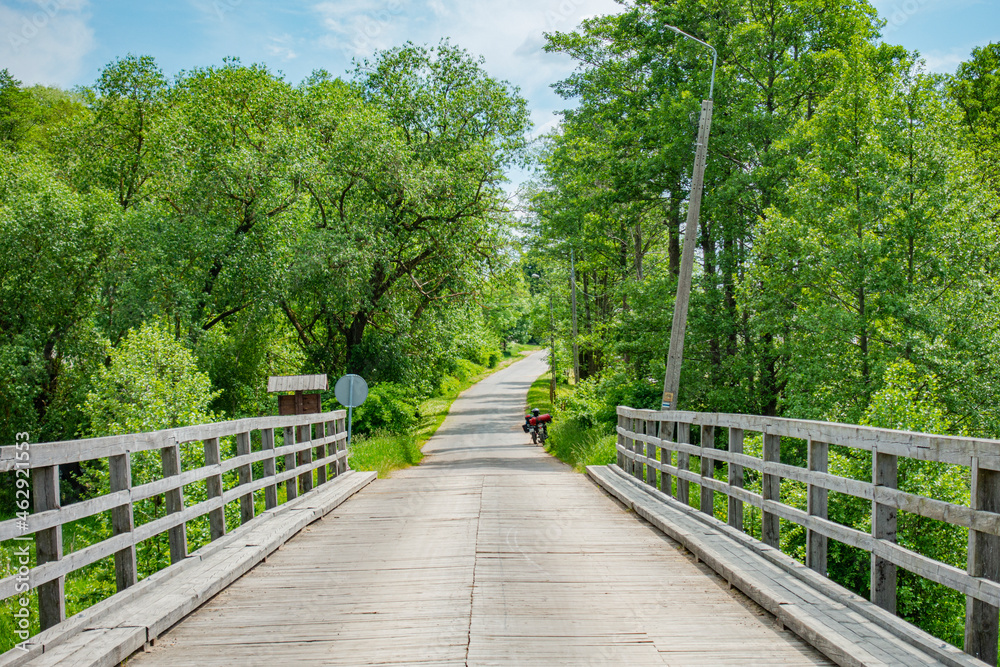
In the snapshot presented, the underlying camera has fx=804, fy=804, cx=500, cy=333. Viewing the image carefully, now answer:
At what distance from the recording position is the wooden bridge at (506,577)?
13.5ft

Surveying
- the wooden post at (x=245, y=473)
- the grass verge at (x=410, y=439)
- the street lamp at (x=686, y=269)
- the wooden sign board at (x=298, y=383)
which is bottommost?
the grass verge at (x=410, y=439)

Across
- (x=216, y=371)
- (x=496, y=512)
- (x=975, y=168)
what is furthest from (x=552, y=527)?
(x=216, y=371)

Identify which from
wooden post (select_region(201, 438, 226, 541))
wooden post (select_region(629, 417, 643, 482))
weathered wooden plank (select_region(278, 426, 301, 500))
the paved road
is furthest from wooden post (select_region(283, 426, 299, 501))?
wooden post (select_region(629, 417, 643, 482))

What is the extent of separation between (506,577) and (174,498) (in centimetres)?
256

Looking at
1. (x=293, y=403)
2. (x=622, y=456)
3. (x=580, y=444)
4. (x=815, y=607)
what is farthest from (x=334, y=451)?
(x=580, y=444)

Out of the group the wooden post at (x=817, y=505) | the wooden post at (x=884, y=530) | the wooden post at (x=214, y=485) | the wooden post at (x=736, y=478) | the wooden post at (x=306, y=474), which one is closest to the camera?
the wooden post at (x=884, y=530)

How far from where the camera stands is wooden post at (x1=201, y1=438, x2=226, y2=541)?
6781 millimetres

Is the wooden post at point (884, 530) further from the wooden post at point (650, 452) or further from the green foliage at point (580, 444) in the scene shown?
the green foliage at point (580, 444)

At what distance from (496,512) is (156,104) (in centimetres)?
2179

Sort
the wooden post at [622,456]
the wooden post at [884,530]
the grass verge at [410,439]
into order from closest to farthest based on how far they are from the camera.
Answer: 1. the wooden post at [884,530]
2. the wooden post at [622,456]
3. the grass verge at [410,439]

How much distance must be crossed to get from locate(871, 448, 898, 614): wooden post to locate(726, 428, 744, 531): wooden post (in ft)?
7.66

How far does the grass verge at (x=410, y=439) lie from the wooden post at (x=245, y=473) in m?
7.65

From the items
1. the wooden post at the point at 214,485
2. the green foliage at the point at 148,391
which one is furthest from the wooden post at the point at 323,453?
the wooden post at the point at 214,485

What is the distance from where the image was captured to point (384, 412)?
80.9ft
